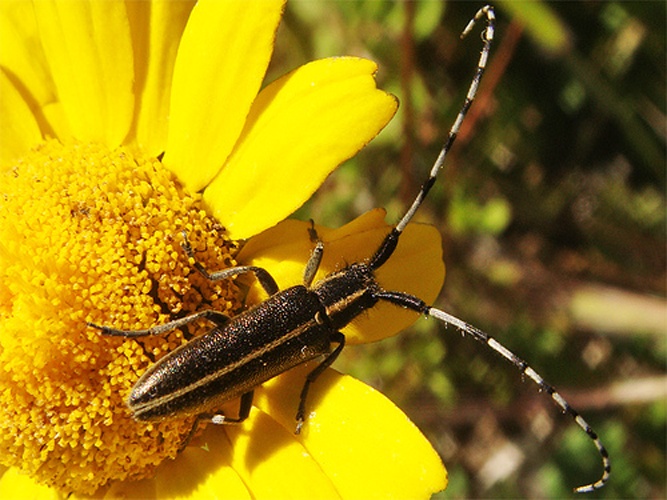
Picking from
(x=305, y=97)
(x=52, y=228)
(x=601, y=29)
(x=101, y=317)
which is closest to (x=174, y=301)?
(x=101, y=317)

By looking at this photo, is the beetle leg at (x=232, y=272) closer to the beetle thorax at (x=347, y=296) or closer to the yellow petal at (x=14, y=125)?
the beetle thorax at (x=347, y=296)

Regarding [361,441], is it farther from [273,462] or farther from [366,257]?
[366,257]

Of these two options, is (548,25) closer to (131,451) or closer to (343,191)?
(343,191)

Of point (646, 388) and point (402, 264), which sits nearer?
point (402, 264)

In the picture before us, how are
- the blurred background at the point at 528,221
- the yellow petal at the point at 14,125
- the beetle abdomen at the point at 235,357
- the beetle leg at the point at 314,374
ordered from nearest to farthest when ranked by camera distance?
the beetle abdomen at the point at 235,357, the beetle leg at the point at 314,374, the yellow petal at the point at 14,125, the blurred background at the point at 528,221

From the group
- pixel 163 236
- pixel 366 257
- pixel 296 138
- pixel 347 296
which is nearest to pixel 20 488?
pixel 163 236

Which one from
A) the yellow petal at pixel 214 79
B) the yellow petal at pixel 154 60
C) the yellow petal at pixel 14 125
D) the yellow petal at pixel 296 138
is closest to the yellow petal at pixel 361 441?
the yellow petal at pixel 296 138
